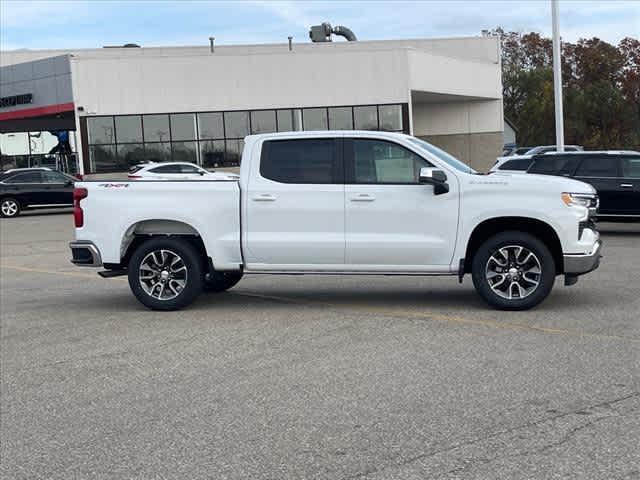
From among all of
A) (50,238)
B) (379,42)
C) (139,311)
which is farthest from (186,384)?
(379,42)

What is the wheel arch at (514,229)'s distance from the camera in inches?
379

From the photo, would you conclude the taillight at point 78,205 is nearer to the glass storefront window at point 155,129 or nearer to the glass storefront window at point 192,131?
the glass storefront window at point 192,131

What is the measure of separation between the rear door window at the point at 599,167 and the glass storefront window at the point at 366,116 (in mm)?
27710

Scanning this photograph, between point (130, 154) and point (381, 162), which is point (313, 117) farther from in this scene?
point (381, 162)

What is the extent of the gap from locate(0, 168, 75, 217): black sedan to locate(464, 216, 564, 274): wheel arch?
23.1 meters

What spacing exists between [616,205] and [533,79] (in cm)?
6815

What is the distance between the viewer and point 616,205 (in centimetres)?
1725

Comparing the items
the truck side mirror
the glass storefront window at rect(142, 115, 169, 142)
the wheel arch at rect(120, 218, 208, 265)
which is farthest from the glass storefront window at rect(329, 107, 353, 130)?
the truck side mirror

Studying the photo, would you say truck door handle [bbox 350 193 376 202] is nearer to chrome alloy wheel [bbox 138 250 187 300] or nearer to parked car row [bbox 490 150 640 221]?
chrome alloy wheel [bbox 138 250 187 300]

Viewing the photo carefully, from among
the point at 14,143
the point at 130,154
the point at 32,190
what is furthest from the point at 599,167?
the point at 14,143

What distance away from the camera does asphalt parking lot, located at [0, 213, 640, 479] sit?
5.11m

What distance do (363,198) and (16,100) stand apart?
126 ft

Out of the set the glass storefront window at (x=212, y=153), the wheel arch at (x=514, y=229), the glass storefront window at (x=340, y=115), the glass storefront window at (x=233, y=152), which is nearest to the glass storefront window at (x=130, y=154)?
the glass storefront window at (x=212, y=153)

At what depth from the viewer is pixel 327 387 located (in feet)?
22.0
